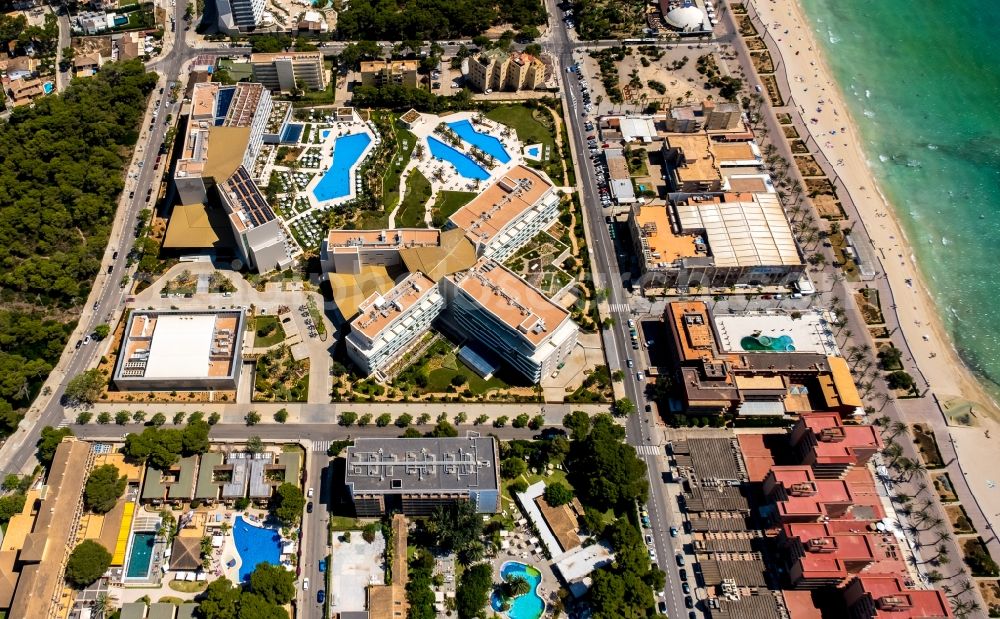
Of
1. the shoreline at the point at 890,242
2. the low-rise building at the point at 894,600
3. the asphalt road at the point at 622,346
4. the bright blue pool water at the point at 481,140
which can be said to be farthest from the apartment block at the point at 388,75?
the low-rise building at the point at 894,600

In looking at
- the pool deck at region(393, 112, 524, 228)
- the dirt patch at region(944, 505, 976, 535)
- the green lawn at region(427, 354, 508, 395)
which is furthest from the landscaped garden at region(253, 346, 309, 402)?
the dirt patch at region(944, 505, 976, 535)

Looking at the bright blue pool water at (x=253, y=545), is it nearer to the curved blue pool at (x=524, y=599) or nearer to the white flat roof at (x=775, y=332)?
the curved blue pool at (x=524, y=599)

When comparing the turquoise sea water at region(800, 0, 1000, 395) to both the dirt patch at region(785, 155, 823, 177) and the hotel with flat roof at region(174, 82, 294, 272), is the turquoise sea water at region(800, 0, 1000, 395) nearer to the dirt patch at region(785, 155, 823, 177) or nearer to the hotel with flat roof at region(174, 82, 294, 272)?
the dirt patch at region(785, 155, 823, 177)

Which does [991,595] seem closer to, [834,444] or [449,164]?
[834,444]

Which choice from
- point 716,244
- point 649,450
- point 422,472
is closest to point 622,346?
point 649,450

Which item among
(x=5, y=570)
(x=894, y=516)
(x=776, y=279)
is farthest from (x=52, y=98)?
(x=894, y=516)
